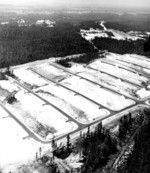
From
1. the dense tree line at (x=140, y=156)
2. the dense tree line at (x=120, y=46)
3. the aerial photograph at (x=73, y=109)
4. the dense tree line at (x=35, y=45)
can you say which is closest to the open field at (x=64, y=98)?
the aerial photograph at (x=73, y=109)

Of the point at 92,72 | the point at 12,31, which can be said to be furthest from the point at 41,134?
the point at 12,31

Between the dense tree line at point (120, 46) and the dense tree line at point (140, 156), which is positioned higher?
the dense tree line at point (120, 46)

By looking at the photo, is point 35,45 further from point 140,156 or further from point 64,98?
point 140,156

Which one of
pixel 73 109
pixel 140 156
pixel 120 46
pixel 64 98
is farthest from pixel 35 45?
pixel 140 156

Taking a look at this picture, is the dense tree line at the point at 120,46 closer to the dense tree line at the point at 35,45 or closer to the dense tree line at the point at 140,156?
the dense tree line at the point at 35,45

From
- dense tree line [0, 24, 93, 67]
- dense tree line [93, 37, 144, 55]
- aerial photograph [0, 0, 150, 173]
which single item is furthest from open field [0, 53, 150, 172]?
dense tree line [93, 37, 144, 55]

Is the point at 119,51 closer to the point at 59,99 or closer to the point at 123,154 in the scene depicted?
the point at 59,99
